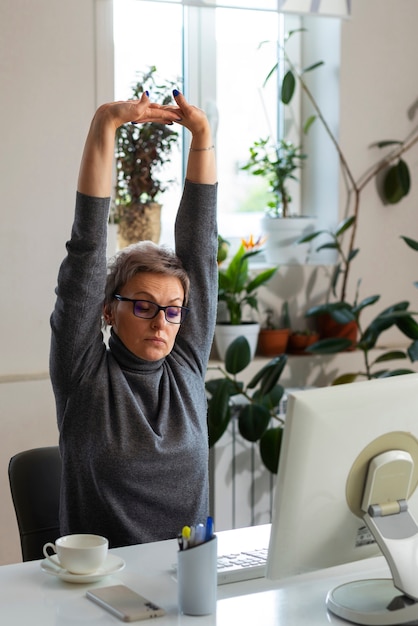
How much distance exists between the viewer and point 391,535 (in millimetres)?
1481

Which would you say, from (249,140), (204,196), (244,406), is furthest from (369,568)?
(249,140)

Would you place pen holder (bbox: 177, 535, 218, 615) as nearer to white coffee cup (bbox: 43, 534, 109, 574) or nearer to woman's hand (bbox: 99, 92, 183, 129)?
white coffee cup (bbox: 43, 534, 109, 574)

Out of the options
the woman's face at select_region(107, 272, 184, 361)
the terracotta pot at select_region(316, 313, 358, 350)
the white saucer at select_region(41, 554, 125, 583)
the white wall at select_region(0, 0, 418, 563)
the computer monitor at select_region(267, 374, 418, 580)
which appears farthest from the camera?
the terracotta pot at select_region(316, 313, 358, 350)

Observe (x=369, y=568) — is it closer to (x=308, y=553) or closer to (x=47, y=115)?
(x=308, y=553)

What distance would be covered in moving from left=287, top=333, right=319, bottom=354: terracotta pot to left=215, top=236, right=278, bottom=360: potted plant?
0.63 feet

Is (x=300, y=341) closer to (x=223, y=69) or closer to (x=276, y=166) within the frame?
(x=276, y=166)

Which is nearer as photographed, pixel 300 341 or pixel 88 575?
pixel 88 575

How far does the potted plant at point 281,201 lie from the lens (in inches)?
140

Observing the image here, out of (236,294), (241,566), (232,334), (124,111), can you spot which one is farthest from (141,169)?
(241,566)

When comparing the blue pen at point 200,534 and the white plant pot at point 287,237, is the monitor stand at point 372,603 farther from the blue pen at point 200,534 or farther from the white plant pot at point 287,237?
the white plant pot at point 287,237

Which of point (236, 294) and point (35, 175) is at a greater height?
point (35, 175)

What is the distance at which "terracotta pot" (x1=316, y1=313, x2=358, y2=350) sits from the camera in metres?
3.54

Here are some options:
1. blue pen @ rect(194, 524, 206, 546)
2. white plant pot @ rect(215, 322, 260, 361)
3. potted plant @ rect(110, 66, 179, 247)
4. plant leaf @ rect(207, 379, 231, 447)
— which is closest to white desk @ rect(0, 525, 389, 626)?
blue pen @ rect(194, 524, 206, 546)

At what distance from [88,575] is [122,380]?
48 cm
